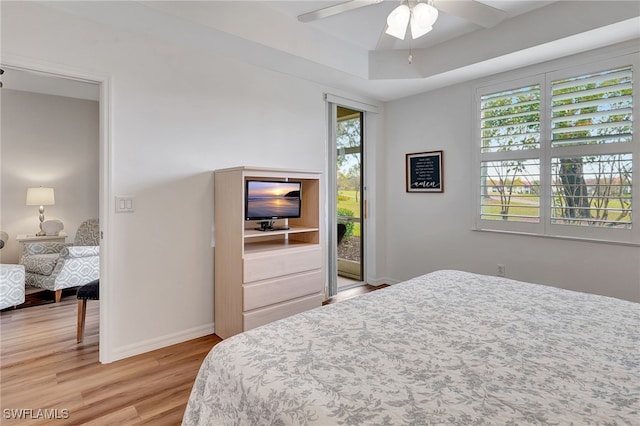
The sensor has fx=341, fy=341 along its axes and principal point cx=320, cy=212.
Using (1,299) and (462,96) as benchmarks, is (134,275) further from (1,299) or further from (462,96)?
(462,96)

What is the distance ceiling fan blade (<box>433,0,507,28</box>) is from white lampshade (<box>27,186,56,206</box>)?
5242mm

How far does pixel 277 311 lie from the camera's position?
9.37 ft

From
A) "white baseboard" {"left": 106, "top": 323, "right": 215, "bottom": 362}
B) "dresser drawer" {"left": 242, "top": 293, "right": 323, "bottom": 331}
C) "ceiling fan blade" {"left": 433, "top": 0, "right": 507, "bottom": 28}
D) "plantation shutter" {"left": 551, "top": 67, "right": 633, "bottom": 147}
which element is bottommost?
"white baseboard" {"left": 106, "top": 323, "right": 215, "bottom": 362}

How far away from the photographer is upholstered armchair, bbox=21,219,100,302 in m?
3.81

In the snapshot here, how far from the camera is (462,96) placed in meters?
3.68

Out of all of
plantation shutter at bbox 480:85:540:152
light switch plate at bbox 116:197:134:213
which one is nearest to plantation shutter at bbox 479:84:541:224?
plantation shutter at bbox 480:85:540:152

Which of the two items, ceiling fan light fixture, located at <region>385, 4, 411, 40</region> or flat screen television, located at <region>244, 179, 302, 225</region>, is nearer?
ceiling fan light fixture, located at <region>385, 4, 411, 40</region>

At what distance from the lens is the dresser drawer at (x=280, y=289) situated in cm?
267

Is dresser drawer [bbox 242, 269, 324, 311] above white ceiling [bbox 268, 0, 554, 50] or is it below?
below

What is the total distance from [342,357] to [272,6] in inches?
103

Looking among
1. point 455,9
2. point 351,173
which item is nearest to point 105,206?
point 455,9

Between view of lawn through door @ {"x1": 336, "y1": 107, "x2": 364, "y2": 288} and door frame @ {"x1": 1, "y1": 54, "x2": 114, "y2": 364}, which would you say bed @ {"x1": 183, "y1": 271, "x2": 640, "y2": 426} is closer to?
door frame @ {"x1": 1, "y1": 54, "x2": 114, "y2": 364}

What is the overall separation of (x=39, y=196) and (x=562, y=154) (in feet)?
20.1

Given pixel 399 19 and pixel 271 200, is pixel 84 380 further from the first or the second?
pixel 399 19
